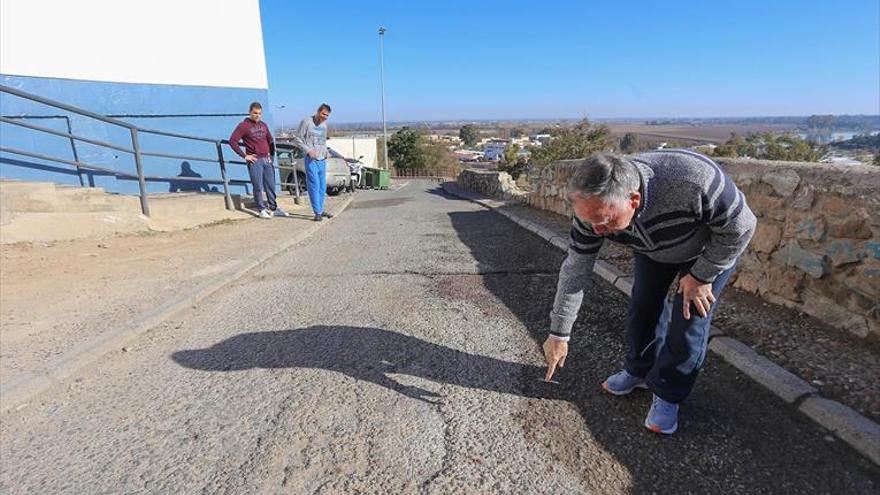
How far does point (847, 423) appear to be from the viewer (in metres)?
2.22

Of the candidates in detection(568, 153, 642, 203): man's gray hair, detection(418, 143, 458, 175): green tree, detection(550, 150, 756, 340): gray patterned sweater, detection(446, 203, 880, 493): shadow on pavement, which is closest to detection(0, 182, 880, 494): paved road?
detection(446, 203, 880, 493): shadow on pavement

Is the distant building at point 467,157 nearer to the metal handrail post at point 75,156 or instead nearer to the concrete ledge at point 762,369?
the metal handrail post at point 75,156

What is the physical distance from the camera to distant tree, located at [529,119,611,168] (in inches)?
1094

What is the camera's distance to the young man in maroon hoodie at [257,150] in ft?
25.9

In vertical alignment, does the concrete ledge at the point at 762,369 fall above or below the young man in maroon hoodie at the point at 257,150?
below

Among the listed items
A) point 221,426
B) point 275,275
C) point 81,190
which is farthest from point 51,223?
point 221,426

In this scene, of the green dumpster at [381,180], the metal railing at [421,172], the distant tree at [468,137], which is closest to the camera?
the green dumpster at [381,180]

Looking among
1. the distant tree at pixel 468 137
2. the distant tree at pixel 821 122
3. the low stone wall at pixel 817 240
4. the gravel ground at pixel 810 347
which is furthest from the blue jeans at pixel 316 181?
the distant tree at pixel 468 137

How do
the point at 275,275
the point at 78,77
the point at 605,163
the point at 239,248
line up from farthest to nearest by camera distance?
1. the point at 78,77
2. the point at 239,248
3. the point at 275,275
4. the point at 605,163

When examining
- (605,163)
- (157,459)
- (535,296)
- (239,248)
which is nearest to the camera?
(605,163)

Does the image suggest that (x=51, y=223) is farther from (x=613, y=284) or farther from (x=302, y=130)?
(x=613, y=284)

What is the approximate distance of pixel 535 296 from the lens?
4340 millimetres

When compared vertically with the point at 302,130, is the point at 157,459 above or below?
below

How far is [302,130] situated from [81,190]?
3.27 metres
